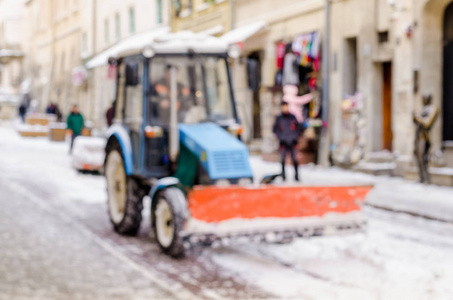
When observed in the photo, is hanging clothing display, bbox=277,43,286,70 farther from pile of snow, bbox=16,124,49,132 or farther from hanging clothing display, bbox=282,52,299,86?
pile of snow, bbox=16,124,49,132

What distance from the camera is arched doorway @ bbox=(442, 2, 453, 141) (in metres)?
17.2

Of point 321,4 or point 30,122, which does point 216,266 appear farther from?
point 30,122

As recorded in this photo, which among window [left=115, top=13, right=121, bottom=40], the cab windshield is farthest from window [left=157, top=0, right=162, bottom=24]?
the cab windshield

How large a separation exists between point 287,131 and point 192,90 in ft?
22.6

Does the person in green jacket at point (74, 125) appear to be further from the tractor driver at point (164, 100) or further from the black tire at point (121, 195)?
the tractor driver at point (164, 100)

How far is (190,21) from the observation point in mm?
30672

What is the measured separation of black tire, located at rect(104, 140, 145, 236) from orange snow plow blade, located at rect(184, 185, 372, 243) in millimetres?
1924

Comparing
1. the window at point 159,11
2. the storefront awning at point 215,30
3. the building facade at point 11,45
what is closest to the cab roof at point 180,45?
the storefront awning at point 215,30

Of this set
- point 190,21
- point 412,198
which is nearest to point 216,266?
point 412,198

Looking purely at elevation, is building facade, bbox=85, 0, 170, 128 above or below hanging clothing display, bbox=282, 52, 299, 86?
above

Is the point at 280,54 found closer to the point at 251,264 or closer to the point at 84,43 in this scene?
the point at 251,264

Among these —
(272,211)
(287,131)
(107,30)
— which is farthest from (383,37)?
(107,30)

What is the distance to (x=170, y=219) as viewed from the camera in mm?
8367

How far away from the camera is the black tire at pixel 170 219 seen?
26.6 ft
